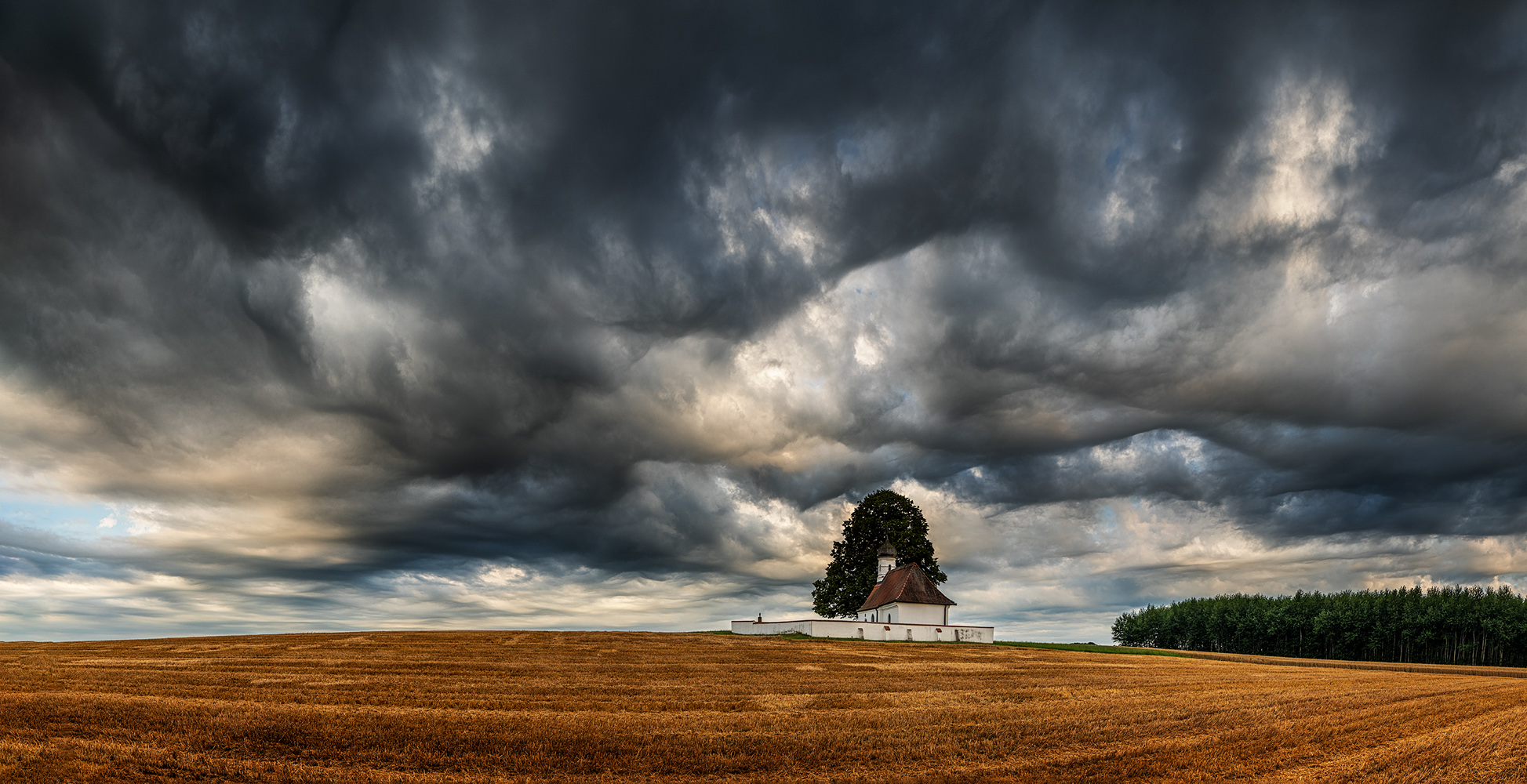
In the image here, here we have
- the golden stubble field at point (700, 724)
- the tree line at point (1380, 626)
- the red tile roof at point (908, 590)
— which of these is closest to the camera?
the golden stubble field at point (700, 724)

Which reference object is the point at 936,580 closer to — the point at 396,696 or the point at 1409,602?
the point at 396,696

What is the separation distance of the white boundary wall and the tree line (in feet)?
132

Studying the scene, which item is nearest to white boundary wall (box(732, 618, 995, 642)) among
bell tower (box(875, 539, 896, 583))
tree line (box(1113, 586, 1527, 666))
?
bell tower (box(875, 539, 896, 583))

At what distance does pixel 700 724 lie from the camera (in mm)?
13555

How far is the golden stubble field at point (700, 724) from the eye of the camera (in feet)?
34.4

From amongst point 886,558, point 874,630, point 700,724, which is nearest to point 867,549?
point 886,558

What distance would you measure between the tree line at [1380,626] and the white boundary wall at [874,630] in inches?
1578

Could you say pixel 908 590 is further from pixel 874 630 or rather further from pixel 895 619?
pixel 874 630

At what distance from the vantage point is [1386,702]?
19.9 metres

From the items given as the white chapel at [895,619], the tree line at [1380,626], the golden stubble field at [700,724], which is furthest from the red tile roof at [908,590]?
the tree line at [1380,626]

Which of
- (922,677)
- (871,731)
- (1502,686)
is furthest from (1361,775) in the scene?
(1502,686)

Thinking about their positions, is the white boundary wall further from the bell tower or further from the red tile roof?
the bell tower

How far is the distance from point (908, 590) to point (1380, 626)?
6773 centimetres

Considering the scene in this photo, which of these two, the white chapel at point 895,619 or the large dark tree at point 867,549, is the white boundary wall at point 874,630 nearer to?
the white chapel at point 895,619
